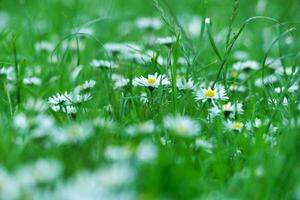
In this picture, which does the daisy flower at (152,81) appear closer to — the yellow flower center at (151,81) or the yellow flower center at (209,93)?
the yellow flower center at (151,81)

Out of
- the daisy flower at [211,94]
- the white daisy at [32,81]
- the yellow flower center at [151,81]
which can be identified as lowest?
the daisy flower at [211,94]

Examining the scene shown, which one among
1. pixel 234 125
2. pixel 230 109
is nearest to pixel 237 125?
pixel 234 125

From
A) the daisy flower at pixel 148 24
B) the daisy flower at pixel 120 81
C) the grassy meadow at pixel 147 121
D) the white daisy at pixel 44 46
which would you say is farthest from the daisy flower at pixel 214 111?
the daisy flower at pixel 148 24

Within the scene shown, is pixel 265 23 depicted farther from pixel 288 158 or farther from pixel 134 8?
pixel 288 158

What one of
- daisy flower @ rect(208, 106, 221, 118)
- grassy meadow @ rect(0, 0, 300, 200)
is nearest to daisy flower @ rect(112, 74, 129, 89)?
grassy meadow @ rect(0, 0, 300, 200)

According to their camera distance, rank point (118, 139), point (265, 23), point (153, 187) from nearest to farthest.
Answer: point (153, 187) < point (118, 139) < point (265, 23)

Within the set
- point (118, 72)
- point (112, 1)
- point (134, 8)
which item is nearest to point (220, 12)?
point (134, 8)

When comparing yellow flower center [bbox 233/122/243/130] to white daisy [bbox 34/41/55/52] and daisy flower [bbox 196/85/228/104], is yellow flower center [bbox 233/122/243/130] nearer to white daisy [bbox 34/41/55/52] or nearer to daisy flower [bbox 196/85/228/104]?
daisy flower [bbox 196/85/228/104]

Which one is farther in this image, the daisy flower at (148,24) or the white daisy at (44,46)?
the daisy flower at (148,24)
